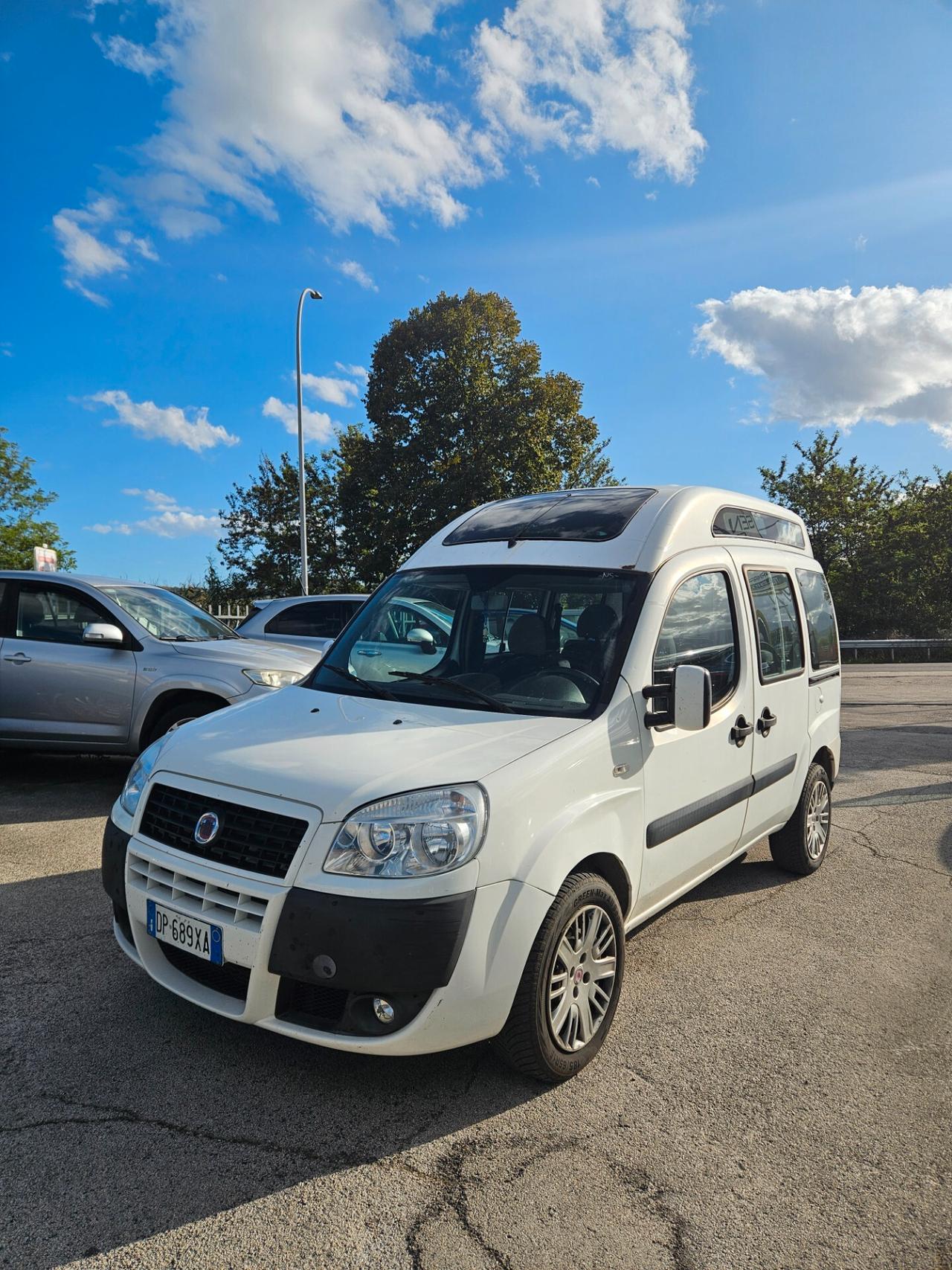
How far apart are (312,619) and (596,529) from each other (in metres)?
6.94

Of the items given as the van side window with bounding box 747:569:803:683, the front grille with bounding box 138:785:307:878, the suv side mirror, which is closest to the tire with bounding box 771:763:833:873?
the van side window with bounding box 747:569:803:683

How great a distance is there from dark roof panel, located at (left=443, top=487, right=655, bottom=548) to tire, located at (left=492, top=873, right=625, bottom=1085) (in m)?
1.60

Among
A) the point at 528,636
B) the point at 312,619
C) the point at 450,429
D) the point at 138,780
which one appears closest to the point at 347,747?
the point at 138,780

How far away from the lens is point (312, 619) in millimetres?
10344

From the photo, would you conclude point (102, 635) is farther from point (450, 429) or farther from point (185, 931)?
point (450, 429)

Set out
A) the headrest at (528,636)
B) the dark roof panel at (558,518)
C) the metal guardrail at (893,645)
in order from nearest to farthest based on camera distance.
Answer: the headrest at (528,636) < the dark roof panel at (558,518) < the metal guardrail at (893,645)

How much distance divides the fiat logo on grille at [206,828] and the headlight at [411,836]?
468 mm

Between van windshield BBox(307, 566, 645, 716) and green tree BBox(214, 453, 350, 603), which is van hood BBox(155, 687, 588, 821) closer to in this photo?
van windshield BBox(307, 566, 645, 716)

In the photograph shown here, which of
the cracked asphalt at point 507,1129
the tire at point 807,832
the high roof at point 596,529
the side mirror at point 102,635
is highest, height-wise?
the high roof at point 596,529

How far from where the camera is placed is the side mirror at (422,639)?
13.0ft

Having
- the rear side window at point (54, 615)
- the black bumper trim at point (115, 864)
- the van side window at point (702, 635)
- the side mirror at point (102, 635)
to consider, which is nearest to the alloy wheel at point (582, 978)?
the van side window at point (702, 635)

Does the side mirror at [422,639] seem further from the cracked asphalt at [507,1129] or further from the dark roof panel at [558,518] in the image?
the cracked asphalt at [507,1129]

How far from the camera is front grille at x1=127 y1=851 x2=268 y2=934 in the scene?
8.64 feet

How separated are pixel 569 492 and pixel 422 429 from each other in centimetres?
2681
